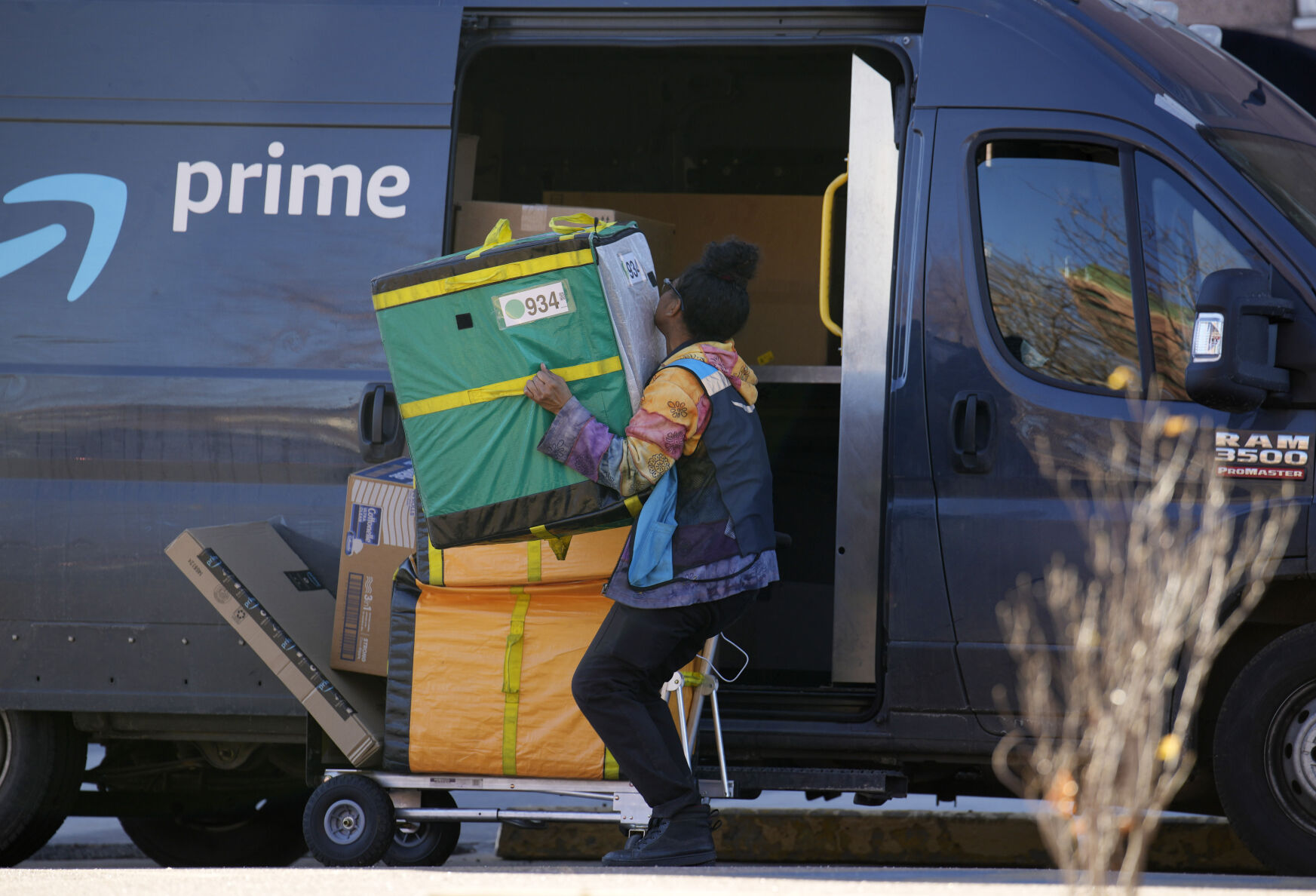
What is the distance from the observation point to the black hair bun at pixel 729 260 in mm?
3744

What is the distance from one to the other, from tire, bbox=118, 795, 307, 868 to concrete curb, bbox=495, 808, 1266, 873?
1.15 metres

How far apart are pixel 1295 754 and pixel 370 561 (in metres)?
2.68

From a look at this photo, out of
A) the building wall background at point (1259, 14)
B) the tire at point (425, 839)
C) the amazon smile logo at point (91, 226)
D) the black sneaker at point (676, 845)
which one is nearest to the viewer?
the black sneaker at point (676, 845)

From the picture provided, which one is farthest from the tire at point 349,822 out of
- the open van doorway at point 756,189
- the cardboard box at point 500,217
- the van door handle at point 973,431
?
the van door handle at point 973,431

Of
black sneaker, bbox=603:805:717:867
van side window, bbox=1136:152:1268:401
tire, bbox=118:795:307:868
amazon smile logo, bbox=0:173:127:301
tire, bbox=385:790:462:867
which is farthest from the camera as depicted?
tire, bbox=118:795:307:868

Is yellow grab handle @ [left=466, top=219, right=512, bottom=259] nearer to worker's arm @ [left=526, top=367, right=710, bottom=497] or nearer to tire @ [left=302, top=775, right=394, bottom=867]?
worker's arm @ [left=526, top=367, right=710, bottom=497]

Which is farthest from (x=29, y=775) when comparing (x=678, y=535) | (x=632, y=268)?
(x=632, y=268)

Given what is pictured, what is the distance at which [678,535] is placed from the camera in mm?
3672

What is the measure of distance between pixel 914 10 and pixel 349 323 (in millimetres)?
1957

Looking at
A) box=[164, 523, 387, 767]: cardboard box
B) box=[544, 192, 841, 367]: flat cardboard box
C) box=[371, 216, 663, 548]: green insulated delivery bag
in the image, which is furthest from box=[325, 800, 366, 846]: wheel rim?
box=[544, 192, 841, 367]: flat cardboard box

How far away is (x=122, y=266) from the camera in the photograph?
14.1 feet

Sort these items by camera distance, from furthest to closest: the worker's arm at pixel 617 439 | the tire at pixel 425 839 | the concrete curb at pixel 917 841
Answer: the concrete curb at pixel 917 841
the tire at pixel 425 839
the worker's arm at pixel 617 439

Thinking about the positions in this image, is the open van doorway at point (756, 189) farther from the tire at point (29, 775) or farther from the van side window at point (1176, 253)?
the tire at point (29, 775)

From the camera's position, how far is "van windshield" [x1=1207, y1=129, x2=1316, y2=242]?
154 inches
